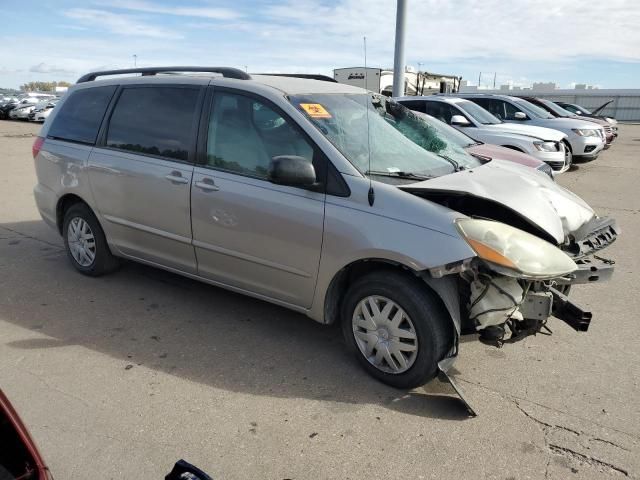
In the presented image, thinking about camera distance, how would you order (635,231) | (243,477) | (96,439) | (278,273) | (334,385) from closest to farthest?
1. (243,477)
2. (96,439)
3. (334,385)
4. (278,273)
5. (635,231)

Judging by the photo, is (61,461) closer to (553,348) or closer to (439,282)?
(439,282)

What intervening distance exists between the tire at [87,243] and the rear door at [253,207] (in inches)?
53.6

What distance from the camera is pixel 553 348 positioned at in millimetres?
3850

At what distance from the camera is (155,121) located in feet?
14.2

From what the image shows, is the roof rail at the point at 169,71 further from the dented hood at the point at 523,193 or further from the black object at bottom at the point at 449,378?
the black object at bottom at the point at 449,378

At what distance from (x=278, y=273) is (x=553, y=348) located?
2.08 metres

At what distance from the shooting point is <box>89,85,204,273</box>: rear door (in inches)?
161

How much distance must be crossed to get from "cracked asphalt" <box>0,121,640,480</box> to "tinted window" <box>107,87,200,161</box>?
1324 mm

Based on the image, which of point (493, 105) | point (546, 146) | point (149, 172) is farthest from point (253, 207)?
point (493, 105)

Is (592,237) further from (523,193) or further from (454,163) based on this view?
(454,163)

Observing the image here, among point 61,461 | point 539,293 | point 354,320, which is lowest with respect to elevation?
point 61,461

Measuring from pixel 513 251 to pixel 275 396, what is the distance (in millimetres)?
1636

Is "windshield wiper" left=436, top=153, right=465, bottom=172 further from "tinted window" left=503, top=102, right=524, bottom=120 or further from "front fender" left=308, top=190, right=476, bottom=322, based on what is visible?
"tinted window" left=503, top=102, right=524, bottom=120

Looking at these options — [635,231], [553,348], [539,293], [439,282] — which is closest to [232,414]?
[439,282]
